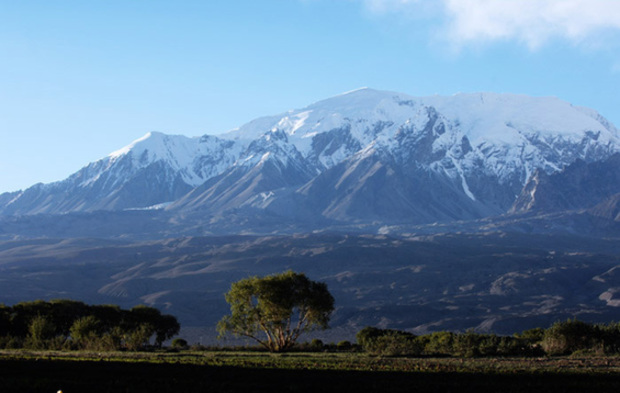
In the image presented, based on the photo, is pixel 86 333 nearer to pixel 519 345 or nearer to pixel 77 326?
pixel 77 326

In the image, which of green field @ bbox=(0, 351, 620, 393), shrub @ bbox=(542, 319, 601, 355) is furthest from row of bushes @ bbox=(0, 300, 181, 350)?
shrub @ bbox=(542, 319, 601, 355)

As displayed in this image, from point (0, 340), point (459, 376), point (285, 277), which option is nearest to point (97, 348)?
point (0, 340)

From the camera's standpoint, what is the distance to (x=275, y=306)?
214 feet

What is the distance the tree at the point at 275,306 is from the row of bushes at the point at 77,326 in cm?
742

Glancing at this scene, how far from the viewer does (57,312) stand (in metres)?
82.4

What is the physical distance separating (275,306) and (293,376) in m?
29.1

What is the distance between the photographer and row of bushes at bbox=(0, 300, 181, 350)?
59.4m

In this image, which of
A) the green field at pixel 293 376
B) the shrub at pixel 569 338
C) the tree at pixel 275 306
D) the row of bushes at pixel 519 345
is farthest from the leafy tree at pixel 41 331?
the shrub at pixel 569 338

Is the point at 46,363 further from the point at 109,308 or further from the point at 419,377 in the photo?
the point at 109,308

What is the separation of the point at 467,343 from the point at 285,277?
626 inches

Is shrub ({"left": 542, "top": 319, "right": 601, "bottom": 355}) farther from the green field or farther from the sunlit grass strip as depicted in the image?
the green field

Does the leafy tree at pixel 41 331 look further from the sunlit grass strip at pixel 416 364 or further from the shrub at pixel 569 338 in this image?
the shrub at pixel 569 338

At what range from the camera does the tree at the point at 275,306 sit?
215ft

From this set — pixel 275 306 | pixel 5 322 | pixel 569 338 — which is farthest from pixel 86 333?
pixel 569 338
